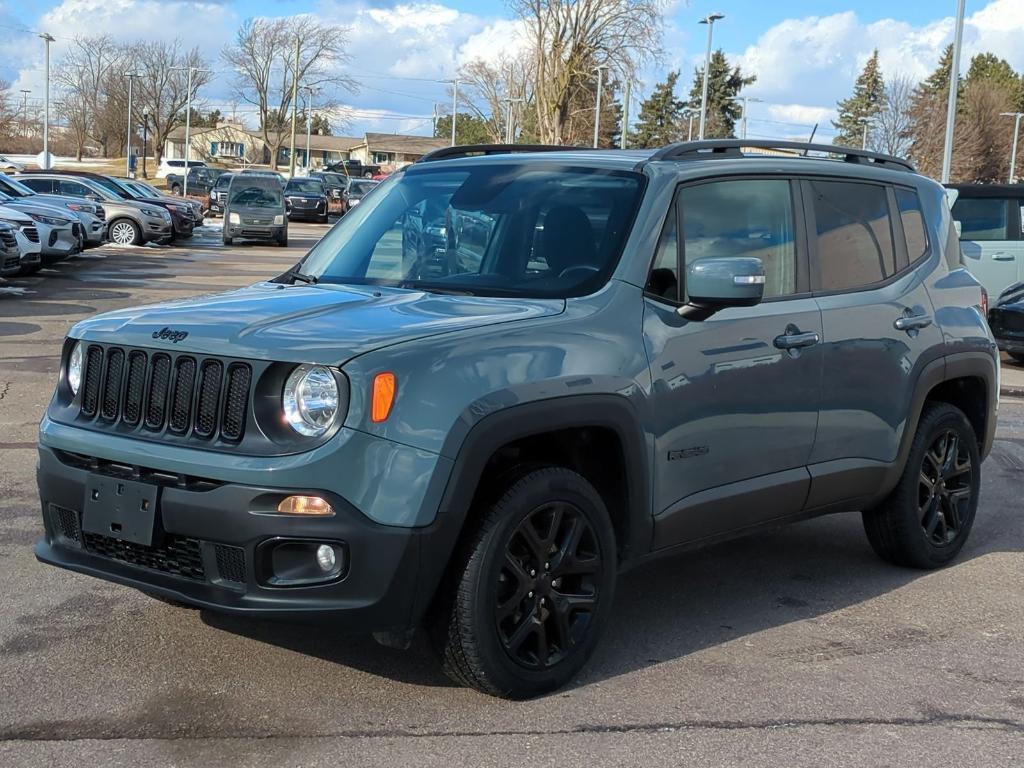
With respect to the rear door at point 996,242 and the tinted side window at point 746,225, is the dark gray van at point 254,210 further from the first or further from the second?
the tinted side window at point 746,225

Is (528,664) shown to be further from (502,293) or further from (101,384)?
(101,384)

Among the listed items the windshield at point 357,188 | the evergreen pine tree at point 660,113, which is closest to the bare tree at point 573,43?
the windshield at point 357,188

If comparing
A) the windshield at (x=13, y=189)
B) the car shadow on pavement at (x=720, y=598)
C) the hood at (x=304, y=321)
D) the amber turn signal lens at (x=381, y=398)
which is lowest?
the car shadow on pavement at (x=720, y=598)

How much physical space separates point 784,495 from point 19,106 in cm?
11003

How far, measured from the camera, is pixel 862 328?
18.0 ft

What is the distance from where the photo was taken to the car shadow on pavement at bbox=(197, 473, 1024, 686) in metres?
4.71

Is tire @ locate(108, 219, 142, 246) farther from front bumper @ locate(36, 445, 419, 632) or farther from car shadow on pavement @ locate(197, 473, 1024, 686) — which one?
front bumper @ locate(36, 445, 419, 632)

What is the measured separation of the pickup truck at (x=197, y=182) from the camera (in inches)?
2594

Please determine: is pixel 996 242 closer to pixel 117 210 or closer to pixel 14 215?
pixel 14 215

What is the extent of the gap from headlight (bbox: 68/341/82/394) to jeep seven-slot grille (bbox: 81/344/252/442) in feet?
0.36

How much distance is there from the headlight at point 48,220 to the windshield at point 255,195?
37.5 feet

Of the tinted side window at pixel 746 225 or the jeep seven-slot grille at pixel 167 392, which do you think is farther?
the tinted side window at pixel 746 225

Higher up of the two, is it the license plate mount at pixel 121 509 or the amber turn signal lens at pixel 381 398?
the amber turn signal lens at pixel 381 398

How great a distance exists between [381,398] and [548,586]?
951 millimetres
